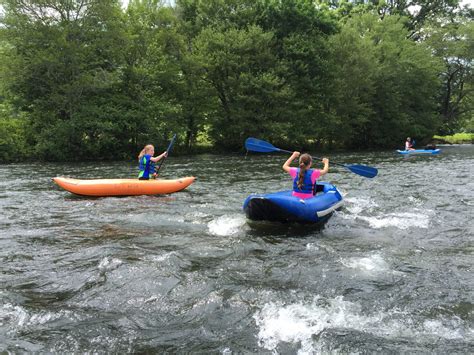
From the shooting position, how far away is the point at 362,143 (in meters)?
30.6

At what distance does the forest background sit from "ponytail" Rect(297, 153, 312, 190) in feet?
46.6

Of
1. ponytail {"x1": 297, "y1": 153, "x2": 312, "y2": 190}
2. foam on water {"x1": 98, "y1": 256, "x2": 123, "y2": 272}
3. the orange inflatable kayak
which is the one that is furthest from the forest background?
foam on water {"x1": 98, "y1": 256, "x2": 123, "y2": 272}

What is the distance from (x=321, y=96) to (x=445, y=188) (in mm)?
17120

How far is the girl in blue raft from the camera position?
6141 millimetres

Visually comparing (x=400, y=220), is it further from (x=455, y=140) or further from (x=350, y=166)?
(x=455, y=140)

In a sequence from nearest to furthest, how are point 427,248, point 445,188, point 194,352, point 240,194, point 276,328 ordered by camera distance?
point 194,352, point 276,328, point 427,248, point 240,194, point 445,188

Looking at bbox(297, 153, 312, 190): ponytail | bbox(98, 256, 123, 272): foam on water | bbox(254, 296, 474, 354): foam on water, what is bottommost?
bbox(254, 296, 474, 354): foam on water

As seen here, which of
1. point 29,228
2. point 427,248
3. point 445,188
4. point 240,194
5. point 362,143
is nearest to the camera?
point 427,248

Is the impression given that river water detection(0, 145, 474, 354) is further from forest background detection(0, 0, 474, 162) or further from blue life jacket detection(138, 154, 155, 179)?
forest background detection(0, 0, 474, 162)

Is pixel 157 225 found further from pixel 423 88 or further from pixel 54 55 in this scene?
pixel 423 88

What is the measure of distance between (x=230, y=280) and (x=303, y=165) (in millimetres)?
3019

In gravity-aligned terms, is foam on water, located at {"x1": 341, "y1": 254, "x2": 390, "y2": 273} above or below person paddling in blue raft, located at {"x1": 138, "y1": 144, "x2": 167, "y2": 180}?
below

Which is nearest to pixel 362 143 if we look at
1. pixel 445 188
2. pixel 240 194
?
pixel 445 188

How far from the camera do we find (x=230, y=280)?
4262 millimetres
